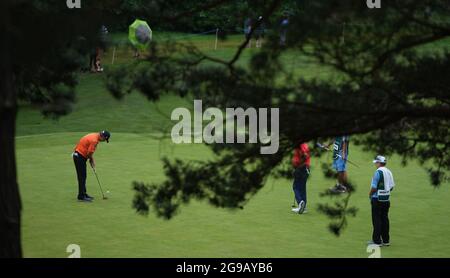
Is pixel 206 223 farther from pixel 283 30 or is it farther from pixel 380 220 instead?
pixel 283 30

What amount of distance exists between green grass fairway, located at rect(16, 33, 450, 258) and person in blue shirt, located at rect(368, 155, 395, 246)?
0.37 m

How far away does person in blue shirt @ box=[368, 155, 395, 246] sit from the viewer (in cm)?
1888

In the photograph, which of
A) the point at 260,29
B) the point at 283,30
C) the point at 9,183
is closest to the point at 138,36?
the point at 260,29

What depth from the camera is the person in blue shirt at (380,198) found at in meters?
18.9

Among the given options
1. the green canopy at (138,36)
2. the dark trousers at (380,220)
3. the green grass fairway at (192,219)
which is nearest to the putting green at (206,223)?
the green grass fairway at (192,219)

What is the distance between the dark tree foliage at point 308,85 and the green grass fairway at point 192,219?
2326mm

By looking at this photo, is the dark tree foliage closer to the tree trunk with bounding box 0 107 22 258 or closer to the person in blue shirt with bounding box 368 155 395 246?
the tree trunk with bounding box 0 107 22 258

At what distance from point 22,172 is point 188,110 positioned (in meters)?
14.2

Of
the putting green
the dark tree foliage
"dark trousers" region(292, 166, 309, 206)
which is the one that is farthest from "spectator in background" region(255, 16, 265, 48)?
"dark trousers" region(292, 166, 309, 206)

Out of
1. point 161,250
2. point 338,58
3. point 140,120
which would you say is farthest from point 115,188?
point 338,58

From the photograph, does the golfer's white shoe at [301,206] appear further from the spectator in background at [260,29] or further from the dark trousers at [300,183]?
the spectator in background at [260,29]

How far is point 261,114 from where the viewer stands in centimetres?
1212

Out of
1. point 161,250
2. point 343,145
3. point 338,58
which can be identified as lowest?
point 161,250

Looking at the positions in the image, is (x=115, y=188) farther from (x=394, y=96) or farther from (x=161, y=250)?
(x=394, y=96)
